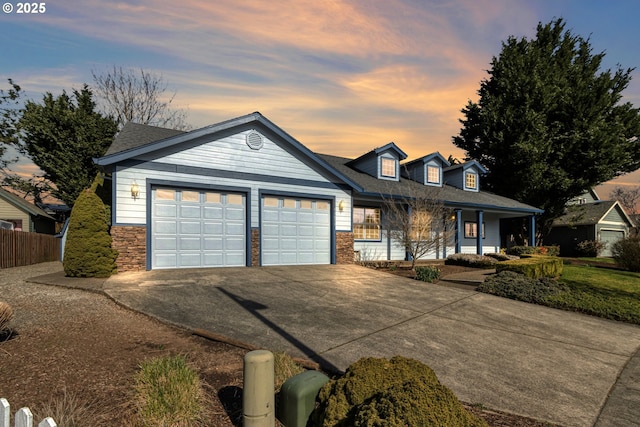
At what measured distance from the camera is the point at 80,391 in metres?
3.76

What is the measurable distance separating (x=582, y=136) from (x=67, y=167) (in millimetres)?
34094

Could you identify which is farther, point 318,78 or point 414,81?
point 414,81

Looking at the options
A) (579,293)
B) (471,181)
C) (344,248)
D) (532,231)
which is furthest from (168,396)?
(532,231)

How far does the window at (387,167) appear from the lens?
20.0 m

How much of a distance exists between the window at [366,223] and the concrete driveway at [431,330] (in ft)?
22.9

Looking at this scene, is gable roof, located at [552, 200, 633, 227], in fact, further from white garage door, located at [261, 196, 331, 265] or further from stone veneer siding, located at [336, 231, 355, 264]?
white garage door, located at [261, 196, 331, 265]

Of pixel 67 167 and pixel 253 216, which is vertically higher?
pixel 67 167

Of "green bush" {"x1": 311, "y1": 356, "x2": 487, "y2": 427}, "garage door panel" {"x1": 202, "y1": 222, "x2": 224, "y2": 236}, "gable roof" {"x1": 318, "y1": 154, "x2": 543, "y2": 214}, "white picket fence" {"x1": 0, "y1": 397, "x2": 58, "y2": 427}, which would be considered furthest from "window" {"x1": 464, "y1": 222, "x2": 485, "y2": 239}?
"white picket fence" {"x1": 0, "y1": 397, "x2": 58, "y2": 427}

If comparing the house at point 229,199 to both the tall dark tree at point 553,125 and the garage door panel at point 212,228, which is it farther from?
the tall dark tree at point 553,125

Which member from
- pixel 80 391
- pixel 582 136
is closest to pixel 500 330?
pixel 80 391

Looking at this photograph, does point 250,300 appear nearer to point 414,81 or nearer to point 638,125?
point 414,81

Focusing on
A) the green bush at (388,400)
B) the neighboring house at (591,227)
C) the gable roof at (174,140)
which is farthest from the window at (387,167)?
the neighboring house at (591,227)

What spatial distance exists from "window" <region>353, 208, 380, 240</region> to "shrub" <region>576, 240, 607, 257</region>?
22251 millimetres

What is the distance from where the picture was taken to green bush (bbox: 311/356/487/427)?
251cm
